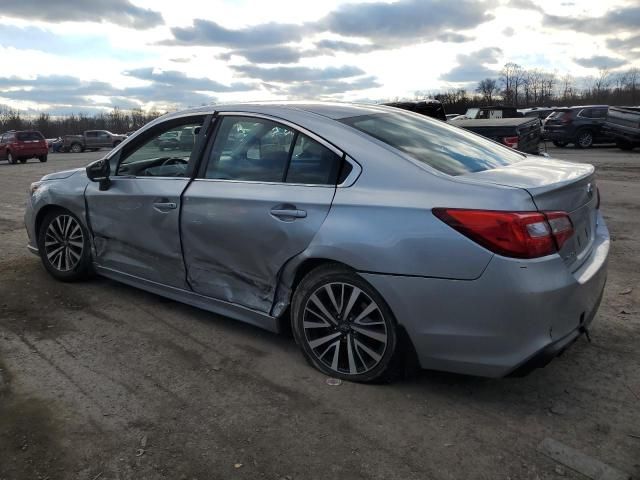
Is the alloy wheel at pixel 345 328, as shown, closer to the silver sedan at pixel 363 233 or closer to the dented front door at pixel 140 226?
the silver sedan at pixel 363 233

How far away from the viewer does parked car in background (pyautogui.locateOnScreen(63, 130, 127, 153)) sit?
4178cm

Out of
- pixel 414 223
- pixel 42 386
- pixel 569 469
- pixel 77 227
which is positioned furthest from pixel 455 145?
pixel 77 227

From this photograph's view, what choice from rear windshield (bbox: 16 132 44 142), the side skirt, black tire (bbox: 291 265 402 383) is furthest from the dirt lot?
rear windshield (bbox: 16 132 44 142)

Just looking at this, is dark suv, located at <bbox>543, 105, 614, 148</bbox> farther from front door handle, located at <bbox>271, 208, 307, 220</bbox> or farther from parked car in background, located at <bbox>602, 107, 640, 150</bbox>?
front door handle, located at <bbox>271, 208, 307, 220</bbox>

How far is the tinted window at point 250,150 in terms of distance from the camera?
3.55 m

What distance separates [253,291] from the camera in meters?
3.62

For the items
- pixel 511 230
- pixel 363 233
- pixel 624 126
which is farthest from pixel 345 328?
pixel 624 126

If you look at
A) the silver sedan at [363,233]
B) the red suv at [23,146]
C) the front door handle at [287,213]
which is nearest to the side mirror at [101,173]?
the silver sedan at [363,233]

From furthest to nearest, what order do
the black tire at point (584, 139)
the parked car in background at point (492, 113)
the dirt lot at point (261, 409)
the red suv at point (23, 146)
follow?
the red suv at point (23, 146)
the parked car in background at point (492, 113)
the black tire at point (584, 139)
the dirt lot at point (261, 409)

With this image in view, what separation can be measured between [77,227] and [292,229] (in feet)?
8.00

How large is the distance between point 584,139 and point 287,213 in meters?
22.6

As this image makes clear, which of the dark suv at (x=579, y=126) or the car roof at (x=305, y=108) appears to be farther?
the dark suv at (x=579, y=126)

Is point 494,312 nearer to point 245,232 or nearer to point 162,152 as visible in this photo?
point 245,232

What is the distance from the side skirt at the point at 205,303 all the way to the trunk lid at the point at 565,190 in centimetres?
152
